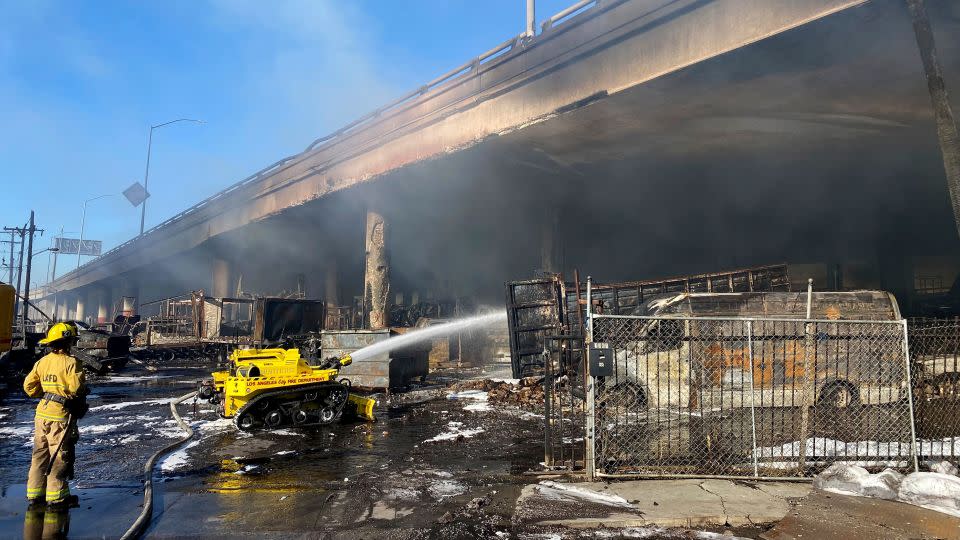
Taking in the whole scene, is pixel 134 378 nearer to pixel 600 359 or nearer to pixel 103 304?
pixel 600 359

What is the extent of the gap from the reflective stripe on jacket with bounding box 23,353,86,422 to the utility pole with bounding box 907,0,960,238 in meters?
10.2

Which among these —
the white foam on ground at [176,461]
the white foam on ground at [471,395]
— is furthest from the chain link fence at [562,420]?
the white foam on ground at [176,461]

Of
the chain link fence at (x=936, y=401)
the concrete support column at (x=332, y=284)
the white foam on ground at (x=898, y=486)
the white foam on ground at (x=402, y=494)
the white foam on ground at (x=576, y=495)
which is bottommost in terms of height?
the white foam on ground at (x=402, y=494)

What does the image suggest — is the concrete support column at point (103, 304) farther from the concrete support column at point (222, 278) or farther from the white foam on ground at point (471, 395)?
the white foam on ground at point (471, 395)

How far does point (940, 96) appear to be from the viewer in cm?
751

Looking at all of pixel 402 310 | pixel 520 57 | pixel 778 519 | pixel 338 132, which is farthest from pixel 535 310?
pixel 402 310

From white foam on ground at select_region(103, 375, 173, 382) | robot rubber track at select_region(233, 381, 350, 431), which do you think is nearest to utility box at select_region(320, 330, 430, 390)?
robot rubber track at select_region(233, 381, 350, 431)

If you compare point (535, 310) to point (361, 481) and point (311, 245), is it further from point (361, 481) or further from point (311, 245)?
point (311, 245)

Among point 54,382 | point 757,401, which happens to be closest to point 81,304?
point 54,382

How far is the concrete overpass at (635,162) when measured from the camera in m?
10.2

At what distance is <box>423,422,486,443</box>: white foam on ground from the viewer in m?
8.69

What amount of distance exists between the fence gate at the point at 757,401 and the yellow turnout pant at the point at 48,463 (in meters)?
5.00

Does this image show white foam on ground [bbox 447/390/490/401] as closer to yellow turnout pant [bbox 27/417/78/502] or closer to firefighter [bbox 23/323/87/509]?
firefighter [bbox 23/323/87/509]

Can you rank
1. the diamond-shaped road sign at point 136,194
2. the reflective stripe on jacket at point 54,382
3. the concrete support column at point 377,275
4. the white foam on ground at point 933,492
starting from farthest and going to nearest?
the diamond-shaped road sign at point 136,194, the concrete support column at point 377,275, the reflective stripe on jacket at point 54,382, the white foam on ground at point 933,492
